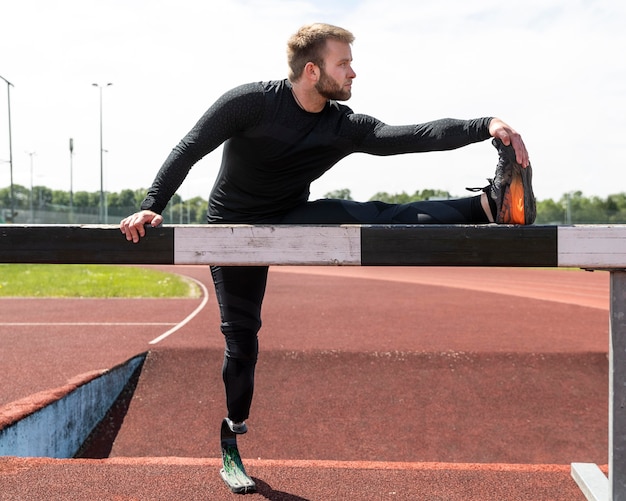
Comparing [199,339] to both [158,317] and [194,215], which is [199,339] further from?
[194,215]

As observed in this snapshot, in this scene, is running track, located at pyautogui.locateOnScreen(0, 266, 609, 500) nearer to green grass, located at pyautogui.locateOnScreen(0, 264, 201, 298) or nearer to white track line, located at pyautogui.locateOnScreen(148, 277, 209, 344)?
white track line, located at pyautogui.locateOnScreen(148, 277, 209, 344)

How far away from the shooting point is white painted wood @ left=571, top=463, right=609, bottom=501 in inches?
105

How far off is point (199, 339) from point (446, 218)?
515 centimetres

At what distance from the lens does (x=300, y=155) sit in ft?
8.73

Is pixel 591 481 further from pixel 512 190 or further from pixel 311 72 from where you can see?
pixel 311 72

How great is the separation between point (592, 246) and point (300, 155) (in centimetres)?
119

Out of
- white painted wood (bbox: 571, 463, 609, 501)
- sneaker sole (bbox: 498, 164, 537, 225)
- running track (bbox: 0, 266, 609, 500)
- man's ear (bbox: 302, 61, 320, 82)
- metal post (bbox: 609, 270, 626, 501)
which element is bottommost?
running track (bbox: 0, 266, 609, 500)

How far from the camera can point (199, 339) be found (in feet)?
23.9

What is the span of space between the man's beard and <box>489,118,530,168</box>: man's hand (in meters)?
0.59

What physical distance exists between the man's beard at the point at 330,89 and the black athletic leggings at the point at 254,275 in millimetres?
459

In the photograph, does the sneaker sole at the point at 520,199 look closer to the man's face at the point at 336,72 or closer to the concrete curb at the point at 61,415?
the man's face at the point at 336,72

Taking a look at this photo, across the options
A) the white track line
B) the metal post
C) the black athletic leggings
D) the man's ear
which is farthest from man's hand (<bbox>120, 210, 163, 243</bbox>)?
the white track line

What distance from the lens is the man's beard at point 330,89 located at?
2.49 m

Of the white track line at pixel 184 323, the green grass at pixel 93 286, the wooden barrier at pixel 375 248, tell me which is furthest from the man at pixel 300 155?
the green grass at pixel 93 286
